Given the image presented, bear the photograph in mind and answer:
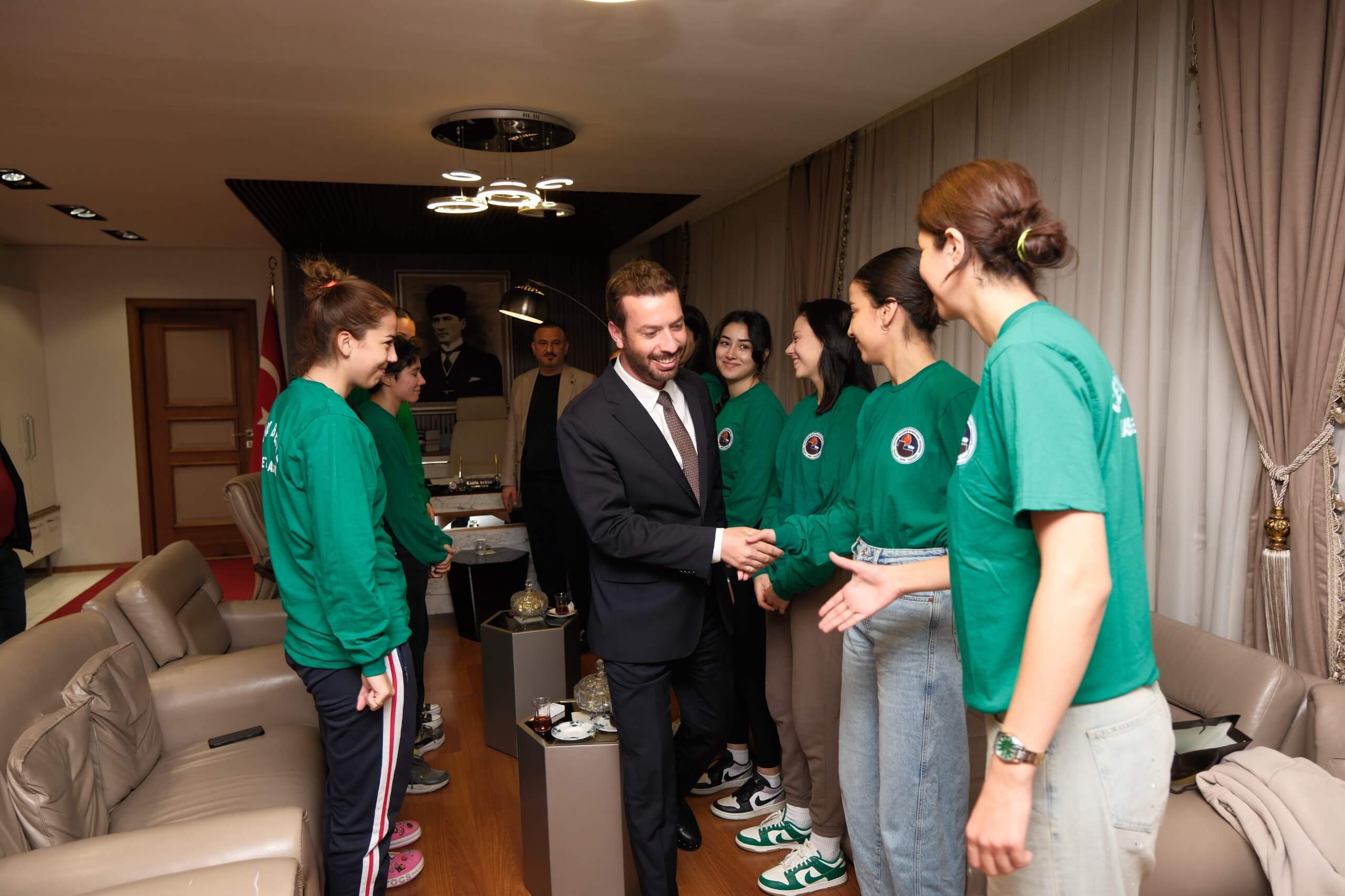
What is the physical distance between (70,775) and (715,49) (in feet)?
9.43

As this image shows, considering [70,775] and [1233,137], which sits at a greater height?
[1233,137]

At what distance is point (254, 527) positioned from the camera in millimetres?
4301

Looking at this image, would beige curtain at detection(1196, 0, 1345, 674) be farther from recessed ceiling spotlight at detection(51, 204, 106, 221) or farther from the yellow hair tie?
recessed ceiling spotlight at detection(51, 204, 106, 221)

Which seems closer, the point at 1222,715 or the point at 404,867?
the point at 1222,715

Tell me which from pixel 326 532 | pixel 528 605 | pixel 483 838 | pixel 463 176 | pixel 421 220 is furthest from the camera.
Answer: pixel 421 220

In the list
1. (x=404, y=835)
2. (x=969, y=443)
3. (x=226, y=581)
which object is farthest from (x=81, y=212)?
(x=969, y=443)

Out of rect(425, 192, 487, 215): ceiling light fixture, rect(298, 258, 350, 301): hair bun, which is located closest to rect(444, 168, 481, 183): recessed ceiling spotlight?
rect(425, 192, 487, 215): ceiling light fixture

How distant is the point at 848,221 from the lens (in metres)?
4.75

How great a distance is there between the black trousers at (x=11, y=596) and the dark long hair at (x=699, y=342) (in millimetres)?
2854

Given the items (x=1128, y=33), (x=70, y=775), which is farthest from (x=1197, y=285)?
(x=70, y=775)

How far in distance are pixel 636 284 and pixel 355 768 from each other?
139cm

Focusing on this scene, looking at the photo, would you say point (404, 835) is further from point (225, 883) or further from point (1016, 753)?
point (1016, 753)

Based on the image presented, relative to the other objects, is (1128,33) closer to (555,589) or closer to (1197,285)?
(1197,285)

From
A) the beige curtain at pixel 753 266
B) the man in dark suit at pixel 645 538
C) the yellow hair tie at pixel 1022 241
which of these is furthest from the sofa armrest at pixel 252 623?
the yellow hair tie at pixel 1022 241
